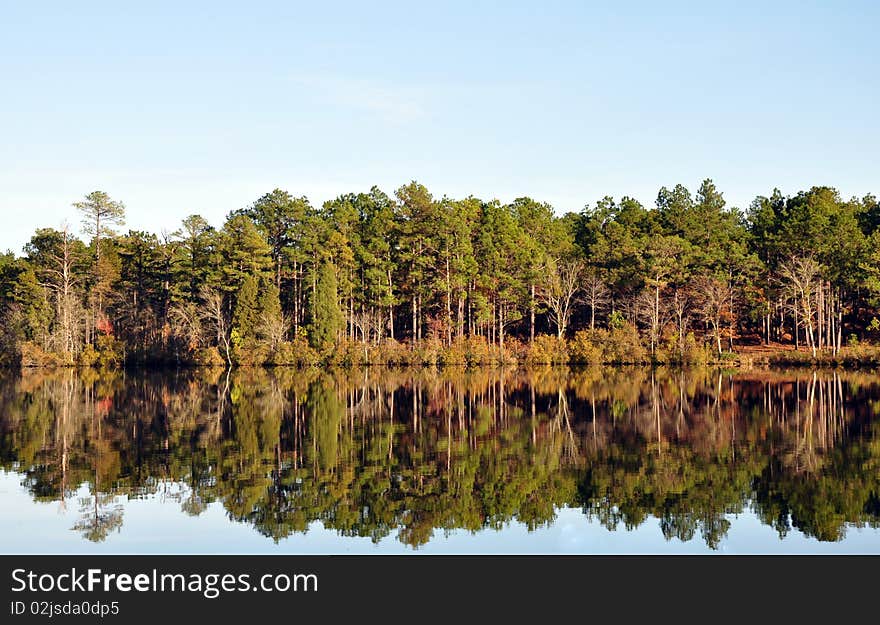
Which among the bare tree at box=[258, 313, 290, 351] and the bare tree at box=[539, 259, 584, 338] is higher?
the bare tree at box=[539, 259, 584, 338]

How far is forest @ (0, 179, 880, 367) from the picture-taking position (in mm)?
78250

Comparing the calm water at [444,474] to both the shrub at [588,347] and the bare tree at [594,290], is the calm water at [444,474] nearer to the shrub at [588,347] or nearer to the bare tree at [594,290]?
the shrub at [588,347]

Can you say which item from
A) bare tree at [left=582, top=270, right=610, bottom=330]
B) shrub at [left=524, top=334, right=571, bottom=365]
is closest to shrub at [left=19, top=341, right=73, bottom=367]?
shrub at [left=524, top=334, right=571, bottom=365]

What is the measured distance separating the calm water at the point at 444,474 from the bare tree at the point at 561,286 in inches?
1580

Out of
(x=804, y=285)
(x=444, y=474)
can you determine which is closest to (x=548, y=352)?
(x=804, y=285)

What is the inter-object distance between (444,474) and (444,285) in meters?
58.0

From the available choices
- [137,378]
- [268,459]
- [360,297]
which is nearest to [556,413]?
[268,459]

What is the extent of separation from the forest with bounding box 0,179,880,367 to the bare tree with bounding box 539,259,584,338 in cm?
28

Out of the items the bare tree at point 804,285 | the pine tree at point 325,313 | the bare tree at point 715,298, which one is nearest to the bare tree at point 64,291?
the pine tree at point 325,313

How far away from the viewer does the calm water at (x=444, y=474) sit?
629 inches

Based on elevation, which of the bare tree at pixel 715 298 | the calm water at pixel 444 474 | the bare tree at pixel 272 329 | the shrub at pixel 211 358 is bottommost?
the shrub at pixel 211 358

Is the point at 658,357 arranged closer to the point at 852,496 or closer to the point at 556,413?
the point at 556,413

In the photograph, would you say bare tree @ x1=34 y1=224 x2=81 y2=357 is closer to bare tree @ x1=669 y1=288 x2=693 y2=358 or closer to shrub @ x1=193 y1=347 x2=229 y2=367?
shrub @ x1=193 y1=347 x2=229 y2=367

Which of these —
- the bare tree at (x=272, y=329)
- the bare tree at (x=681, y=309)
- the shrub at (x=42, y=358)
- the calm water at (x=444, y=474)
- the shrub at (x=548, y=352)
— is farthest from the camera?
the shrub at (x=42, y=358)
